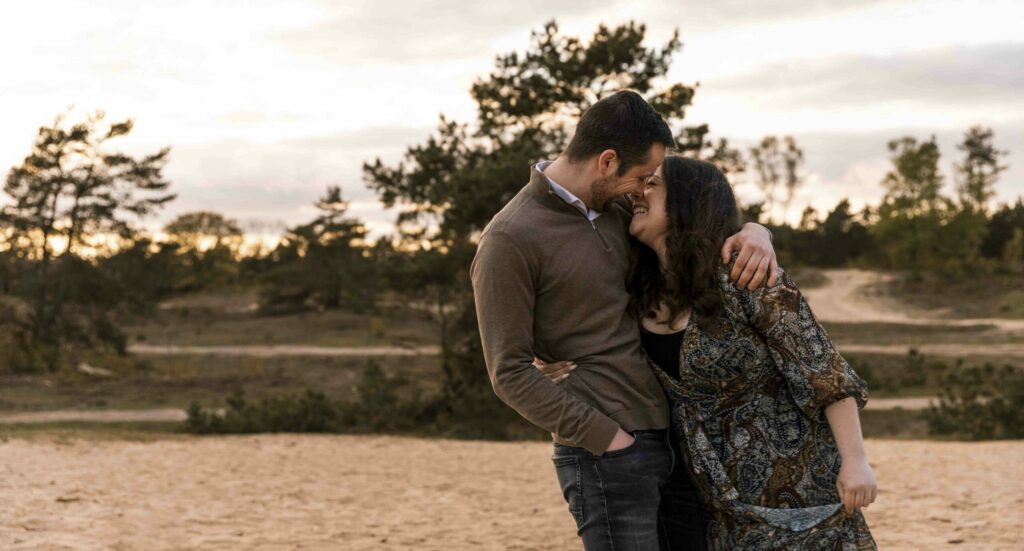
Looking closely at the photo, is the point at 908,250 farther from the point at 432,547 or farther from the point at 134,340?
the point at 432,547

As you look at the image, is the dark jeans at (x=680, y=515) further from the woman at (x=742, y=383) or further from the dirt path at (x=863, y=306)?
the dirt path at (x=863, y=306)

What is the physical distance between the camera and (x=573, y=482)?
3.10m

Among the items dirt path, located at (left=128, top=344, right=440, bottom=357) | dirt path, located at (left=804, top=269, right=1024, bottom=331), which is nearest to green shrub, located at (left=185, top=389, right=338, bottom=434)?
dirt path, located at (left=128, top=344, right=440, bottom=357)

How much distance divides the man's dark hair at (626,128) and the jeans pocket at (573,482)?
0.81m

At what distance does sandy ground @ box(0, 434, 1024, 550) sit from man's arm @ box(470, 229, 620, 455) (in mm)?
5706

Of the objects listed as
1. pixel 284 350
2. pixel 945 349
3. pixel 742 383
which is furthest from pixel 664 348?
pixel 284 350

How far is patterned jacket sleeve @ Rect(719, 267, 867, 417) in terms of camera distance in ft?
9.84

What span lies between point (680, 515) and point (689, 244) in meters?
0.79

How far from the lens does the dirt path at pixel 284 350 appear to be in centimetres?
2866

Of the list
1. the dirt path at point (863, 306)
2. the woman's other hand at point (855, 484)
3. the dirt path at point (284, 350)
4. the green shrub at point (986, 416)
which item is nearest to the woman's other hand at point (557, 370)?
the woman's other hand at point (855, 484)

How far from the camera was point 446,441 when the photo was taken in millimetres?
16547

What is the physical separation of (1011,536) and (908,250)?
43.8 m

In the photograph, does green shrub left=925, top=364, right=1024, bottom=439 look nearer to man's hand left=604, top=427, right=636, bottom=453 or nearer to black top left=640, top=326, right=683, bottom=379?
black top left=640, top=326, right=683, bottom=379

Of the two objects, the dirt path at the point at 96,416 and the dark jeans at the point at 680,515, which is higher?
the dark jeans at the point at 680,515
